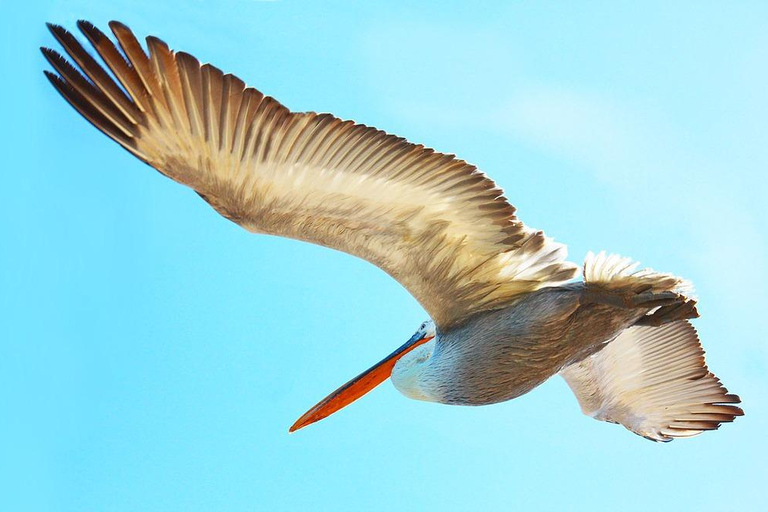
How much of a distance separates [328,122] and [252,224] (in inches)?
28.9

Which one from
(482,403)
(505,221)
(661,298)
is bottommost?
(482,403)

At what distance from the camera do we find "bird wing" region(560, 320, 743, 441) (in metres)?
7.12

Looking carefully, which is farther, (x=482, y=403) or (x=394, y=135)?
(x=482, y=403)

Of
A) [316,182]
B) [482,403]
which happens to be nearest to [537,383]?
[482,403]

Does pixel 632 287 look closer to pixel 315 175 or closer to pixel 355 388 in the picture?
pixel 315 175

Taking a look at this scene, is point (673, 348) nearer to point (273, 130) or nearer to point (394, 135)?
point (394, 135)

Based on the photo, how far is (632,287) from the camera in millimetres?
5668

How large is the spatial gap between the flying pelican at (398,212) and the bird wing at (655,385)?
1.13 metres

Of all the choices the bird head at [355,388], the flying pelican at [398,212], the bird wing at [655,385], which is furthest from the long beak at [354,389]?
the bird wing at [655,385]

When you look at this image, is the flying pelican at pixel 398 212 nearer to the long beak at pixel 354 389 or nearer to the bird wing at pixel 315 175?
the bird wing at pixel 315 175

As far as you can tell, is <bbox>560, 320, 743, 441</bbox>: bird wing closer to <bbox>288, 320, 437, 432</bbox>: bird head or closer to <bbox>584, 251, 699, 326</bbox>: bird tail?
<bbox>288, 320, 437, 432</bbox>: bird head

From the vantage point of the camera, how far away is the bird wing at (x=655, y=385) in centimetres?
712

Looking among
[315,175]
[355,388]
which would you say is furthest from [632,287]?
[355,388]

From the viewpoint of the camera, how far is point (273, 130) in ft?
16.3
